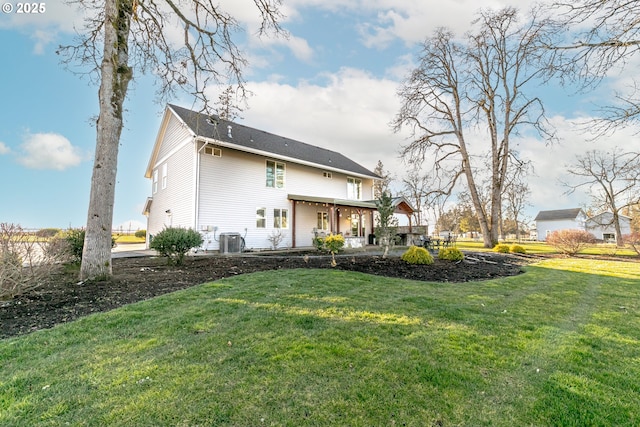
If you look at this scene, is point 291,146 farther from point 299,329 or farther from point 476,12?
point 299,329

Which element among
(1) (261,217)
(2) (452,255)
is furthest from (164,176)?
(2) (452,255)

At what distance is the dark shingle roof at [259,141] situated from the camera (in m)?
14.7

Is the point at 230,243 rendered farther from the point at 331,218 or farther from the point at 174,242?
the point at 331,218

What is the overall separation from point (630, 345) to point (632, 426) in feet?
6.78

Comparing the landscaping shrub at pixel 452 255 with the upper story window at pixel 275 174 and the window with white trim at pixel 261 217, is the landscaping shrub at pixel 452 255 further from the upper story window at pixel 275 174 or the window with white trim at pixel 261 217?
the upper story window at pixel 275 174

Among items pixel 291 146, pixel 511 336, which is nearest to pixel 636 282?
pixel 511 336

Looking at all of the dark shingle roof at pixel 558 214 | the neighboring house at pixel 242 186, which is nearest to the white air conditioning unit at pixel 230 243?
the neighboring house at pixel 242 186

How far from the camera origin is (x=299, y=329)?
11.8 feet

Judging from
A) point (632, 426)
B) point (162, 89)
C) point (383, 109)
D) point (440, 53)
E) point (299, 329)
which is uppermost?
point (440, 53)

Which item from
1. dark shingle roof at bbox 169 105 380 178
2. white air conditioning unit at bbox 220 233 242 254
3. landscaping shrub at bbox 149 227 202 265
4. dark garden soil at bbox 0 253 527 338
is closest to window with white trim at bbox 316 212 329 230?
dark shingle roof at bbox 169 105 380 178

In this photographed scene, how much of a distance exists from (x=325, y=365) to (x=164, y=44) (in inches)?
461

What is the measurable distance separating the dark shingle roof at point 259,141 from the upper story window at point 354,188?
776mm

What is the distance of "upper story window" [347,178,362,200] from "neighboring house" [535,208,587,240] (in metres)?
39.5

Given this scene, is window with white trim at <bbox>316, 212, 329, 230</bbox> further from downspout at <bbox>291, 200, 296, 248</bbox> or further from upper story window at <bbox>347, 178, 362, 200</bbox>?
upper story window at <bbox>347, 178, 362, 200</bbox>
